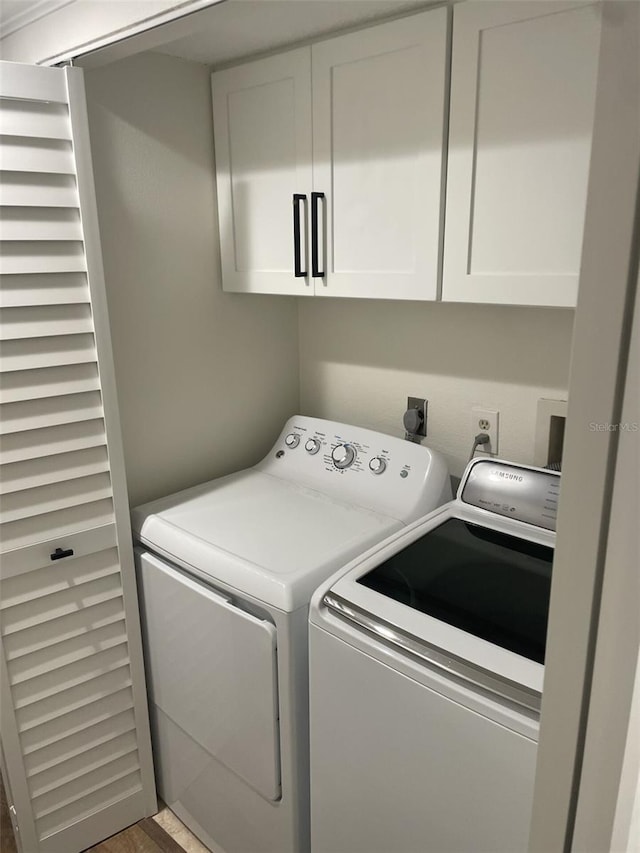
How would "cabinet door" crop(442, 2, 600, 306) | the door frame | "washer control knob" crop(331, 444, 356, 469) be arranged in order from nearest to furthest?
the door frame → "cabinet door" crop(442, 2, 600, 306) → "washer control knob" crop(331, 444, 356, 469)

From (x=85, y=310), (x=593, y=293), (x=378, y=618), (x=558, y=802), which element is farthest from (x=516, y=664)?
(x=85, y=310)

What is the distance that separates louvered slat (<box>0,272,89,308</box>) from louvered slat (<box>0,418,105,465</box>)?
0.29 metres

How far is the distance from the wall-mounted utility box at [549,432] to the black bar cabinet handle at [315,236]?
0.66 meters

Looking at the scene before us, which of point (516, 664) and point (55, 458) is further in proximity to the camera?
point (55, 458)

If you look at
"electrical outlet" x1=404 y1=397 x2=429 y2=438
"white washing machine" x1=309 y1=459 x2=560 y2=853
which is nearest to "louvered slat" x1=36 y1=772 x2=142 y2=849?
"white washing machine" x1=309 y1=459 x2=560 y2=853

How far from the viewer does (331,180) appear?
1.57m

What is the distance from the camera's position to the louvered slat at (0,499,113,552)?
146 cm

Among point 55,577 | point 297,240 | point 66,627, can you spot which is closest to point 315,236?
point 297,240

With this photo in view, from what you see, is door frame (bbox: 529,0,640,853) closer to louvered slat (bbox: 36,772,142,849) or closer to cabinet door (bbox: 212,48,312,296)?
cabinet door (bbox: 212,48,312,296)

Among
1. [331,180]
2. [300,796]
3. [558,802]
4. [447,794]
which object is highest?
[331,180]

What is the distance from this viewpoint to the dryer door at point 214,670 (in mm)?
1427

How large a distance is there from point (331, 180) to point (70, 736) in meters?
1.57

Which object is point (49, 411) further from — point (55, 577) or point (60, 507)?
point (55, 577)

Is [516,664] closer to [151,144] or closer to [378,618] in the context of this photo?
[378,618]
